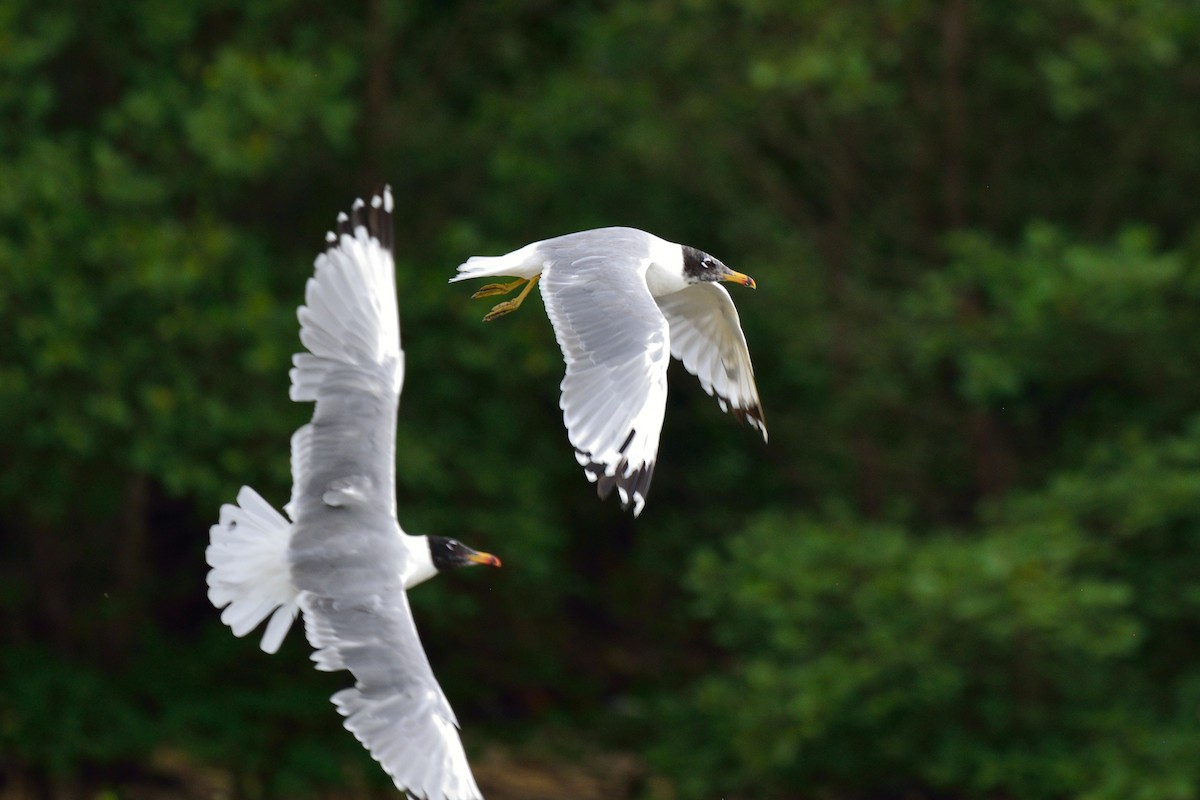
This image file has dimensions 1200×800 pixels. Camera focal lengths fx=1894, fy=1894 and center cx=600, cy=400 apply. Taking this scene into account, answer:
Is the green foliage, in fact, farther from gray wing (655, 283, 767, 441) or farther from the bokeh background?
gray wing (655, 283, 767, 441)

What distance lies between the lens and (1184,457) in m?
6.94

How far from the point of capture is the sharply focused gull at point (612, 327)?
13.1 feet

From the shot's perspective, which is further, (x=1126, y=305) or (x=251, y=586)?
(x=1126, y=305)

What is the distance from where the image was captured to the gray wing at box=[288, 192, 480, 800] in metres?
4.04

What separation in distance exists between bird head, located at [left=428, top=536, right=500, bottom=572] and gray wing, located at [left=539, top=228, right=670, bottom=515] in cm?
62

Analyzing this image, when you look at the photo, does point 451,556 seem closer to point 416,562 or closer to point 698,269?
point 416,562

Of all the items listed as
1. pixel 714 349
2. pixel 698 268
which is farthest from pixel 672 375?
pixel 698 268

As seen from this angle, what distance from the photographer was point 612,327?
13.8 feet

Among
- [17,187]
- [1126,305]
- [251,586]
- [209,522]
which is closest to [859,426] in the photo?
[1126,305]

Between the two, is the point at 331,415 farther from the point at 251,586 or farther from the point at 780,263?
the point at 780,263

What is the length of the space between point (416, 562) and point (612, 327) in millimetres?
761

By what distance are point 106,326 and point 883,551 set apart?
9.90 ft

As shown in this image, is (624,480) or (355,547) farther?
(355,547)

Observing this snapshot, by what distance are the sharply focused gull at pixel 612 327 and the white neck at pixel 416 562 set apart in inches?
18.1
